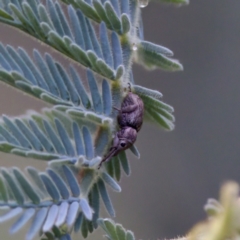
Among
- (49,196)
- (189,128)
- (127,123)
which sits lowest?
(49,196)

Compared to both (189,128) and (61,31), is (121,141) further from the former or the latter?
(189,128)

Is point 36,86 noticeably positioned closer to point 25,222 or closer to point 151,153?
point 25,222

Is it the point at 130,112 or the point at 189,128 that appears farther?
the point at 189,128

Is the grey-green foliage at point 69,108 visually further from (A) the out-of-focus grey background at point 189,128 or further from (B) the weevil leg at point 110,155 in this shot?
(A) the out-of-focus grey background at point 189,128

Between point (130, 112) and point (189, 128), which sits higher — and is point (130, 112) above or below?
below

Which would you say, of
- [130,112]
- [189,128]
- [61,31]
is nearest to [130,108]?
[130,112]

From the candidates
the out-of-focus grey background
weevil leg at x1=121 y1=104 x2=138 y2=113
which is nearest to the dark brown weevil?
weevil leg at x1=121 y1=104 x2=138 y2=113

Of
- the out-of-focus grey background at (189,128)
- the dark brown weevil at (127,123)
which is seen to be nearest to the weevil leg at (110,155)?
the dark brown weevil at (127,123)
